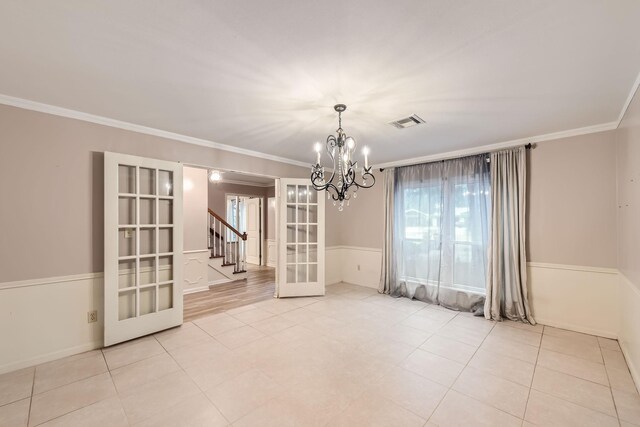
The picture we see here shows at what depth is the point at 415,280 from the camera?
4.79 m

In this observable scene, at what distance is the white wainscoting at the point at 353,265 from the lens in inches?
215

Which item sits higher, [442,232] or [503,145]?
[503,145]

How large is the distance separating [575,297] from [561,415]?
212 centimetres

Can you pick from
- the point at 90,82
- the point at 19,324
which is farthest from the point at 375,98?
the point at 19,324

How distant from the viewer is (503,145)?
383cm

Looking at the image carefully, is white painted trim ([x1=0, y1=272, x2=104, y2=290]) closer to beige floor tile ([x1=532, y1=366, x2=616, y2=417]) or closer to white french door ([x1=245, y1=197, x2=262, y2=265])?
beige floor tile ([x1=532, y1=366, x2=616, y2=417])

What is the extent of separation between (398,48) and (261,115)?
5.35ft

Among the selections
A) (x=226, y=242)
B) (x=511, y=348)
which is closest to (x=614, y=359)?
(x=511, y=348)

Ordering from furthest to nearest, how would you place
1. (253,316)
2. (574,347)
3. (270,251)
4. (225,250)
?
(270,251) → (225,250) → (253,316) → (574,347)

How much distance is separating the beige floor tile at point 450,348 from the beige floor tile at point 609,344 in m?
1.45

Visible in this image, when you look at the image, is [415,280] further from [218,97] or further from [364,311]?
[218,97]

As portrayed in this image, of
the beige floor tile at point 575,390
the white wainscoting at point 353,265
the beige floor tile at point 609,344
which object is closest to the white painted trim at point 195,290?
the white wainscoting at point 353,265

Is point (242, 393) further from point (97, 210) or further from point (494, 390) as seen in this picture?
point (97, 210)

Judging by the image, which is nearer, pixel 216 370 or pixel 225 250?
pixel 216 370
